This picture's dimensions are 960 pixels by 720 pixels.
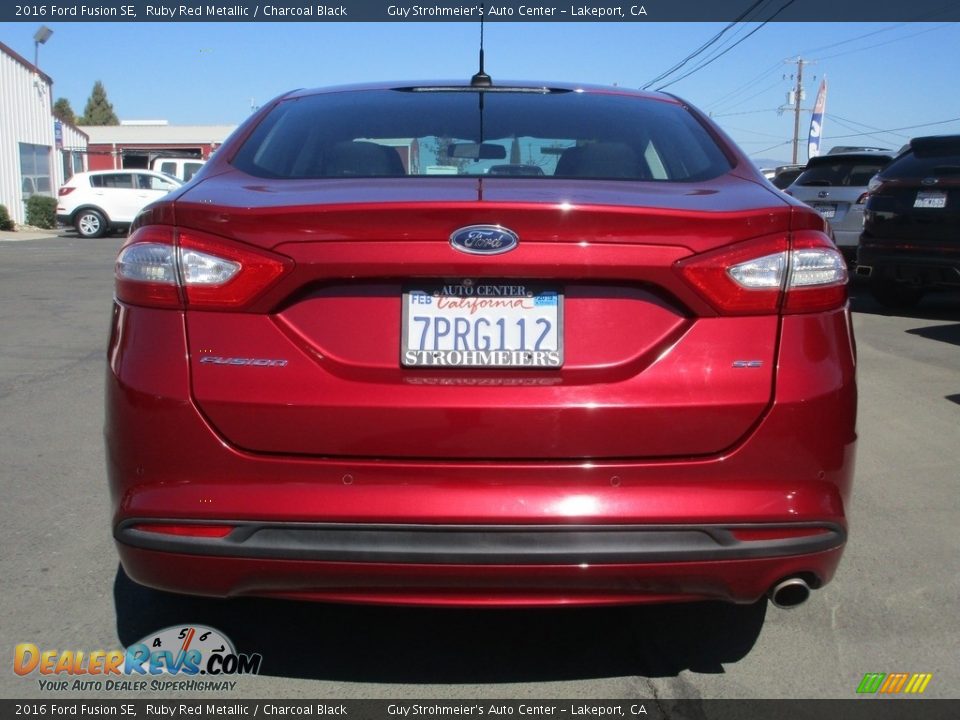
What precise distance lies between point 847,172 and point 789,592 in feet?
37.0

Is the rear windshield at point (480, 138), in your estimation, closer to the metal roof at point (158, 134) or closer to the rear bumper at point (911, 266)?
the rear bumper at point (911, 266)

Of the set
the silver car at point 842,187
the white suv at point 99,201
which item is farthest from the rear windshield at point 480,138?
the white suv at point 99,201

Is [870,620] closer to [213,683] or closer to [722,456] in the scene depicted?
[722,456]

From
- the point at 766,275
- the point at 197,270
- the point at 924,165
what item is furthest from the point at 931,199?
the point at 197,270

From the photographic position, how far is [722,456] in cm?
243

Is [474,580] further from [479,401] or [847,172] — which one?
[847,172]

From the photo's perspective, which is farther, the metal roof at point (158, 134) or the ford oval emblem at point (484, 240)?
the metal roof at point (158, 134)

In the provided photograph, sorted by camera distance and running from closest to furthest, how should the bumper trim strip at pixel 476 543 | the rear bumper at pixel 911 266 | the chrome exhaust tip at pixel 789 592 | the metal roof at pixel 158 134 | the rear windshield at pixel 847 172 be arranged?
the bumper trim strip at pixel 476 543 → the chrome exhaust tip at pixel 789 592 → the rear bumper at pixel 911 266 → the rear windshield at pixel 847 172 → the metal roof at pixel 158 134

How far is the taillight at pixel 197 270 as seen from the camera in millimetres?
2430

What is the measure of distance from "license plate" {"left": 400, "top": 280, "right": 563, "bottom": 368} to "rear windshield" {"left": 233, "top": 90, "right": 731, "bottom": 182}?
60cm

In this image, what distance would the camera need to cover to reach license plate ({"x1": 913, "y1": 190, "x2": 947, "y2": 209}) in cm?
956

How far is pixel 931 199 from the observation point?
9656 mm

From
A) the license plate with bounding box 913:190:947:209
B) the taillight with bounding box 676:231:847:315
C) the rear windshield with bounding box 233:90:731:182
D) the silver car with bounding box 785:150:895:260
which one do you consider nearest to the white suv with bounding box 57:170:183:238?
the silver car with bounding box 785:150:895:260

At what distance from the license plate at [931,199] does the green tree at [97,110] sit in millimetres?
118812
